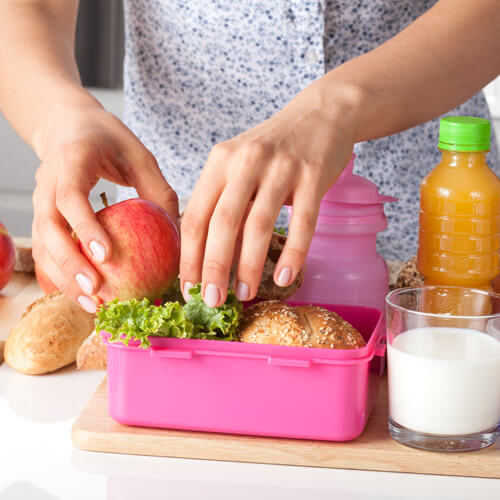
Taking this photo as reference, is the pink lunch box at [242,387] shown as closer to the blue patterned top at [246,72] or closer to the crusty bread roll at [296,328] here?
the crusty bread roll at [296,328]

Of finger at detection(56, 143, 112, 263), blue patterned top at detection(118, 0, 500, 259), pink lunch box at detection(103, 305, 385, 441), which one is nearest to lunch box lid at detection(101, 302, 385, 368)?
pink lunch box at detection(103, 305, 385, 441)

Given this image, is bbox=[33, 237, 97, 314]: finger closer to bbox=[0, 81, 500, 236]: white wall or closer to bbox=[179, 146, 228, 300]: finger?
bbox=[179, 146, 228, 300]: finger

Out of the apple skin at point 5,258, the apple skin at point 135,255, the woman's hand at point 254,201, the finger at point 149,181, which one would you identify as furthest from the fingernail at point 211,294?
the apple skin at point 5,258

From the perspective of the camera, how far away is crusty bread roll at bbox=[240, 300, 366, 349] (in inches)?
29.8

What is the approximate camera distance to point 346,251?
3.01ft

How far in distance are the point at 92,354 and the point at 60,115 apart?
31cm

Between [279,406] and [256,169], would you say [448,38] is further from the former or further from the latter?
[279,406]

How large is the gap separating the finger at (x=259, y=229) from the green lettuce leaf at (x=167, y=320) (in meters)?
0.04

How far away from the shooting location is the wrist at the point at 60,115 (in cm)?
98

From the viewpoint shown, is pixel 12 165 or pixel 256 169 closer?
pixel 256 169

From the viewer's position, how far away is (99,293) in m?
0.84

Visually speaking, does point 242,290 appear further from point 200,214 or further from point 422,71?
point 422,71

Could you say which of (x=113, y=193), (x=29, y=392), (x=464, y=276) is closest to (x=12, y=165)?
(x=113, y=193)

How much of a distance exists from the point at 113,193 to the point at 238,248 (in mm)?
1774
